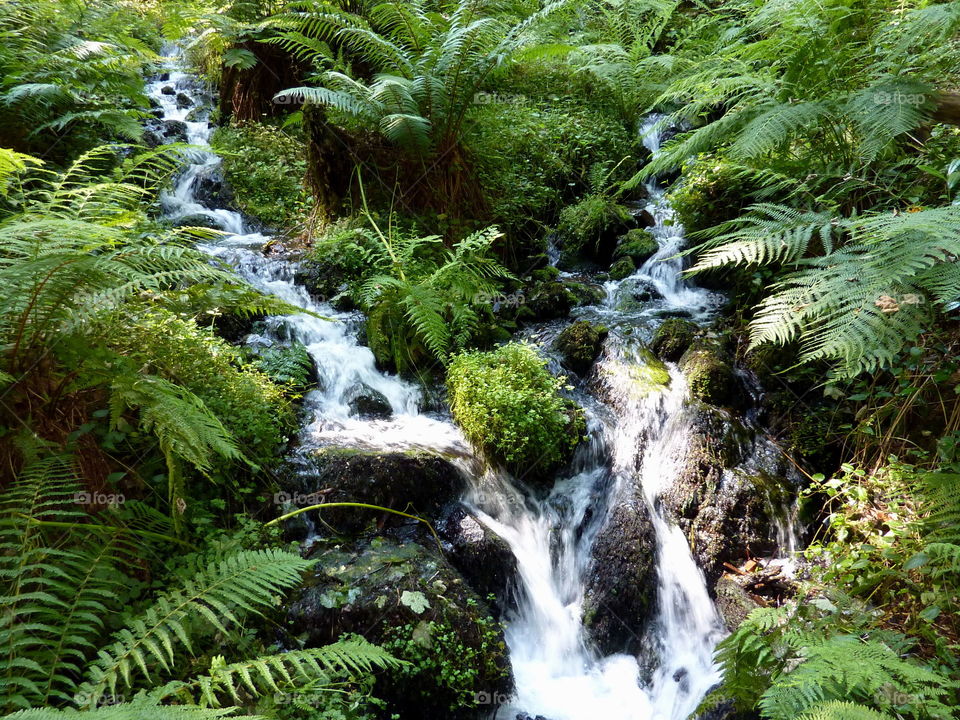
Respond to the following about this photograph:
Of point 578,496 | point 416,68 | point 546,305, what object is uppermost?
point 416,68

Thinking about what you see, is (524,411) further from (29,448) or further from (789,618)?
(29,448)

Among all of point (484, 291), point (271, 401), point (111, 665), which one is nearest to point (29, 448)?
point (111, 665)

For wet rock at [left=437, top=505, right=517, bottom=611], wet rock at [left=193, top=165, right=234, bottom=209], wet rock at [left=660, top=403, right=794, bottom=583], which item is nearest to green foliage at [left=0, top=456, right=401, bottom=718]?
wet rock at [left=437, top=505, right=517, bottom=611]

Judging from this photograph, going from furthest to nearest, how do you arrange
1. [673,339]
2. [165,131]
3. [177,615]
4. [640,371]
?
[165,131] < [673,339] < [640,371] < [177,615]

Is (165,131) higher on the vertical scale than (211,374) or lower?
higher

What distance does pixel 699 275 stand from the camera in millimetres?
5977

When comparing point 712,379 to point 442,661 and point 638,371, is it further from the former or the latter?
point 442,661

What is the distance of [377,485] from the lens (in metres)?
3.84

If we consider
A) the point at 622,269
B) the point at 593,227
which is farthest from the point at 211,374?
the point at 593,227

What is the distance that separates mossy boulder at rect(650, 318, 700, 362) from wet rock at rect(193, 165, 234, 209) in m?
5.54

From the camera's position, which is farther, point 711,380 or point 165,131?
point 165,131

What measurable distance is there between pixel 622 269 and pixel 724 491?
9.74ft

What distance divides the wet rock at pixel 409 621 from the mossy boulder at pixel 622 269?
13.2ft

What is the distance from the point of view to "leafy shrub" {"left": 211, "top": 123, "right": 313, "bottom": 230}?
718cm
